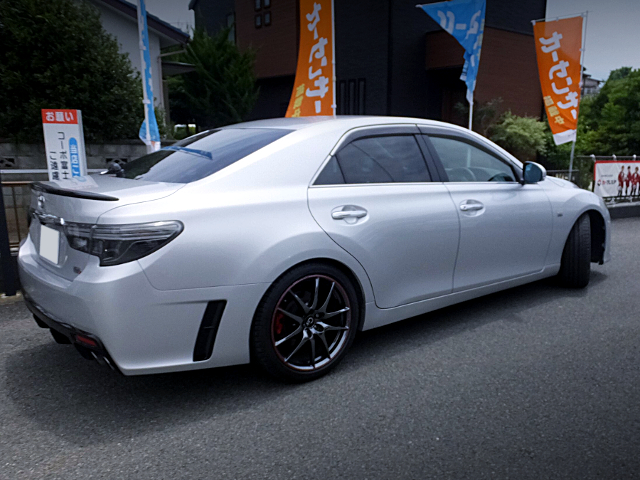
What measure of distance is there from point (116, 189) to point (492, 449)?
7.48ft

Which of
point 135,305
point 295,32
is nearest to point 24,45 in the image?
point 135,305

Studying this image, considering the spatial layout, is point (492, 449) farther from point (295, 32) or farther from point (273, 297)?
point (295, 32)

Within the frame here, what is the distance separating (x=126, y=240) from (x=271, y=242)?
2.37 ft

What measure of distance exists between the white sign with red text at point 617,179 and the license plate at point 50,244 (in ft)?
34.1

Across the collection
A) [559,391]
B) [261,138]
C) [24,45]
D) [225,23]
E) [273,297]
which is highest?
[225,23]

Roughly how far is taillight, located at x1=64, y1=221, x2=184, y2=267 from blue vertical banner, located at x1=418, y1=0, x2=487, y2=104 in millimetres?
8394

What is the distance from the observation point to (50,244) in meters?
2.88

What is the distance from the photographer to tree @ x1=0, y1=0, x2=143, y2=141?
8.09 m

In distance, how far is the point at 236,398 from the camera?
2.98 metres

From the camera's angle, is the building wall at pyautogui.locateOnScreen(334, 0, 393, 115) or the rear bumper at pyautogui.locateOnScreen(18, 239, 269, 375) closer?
the rear bumper at pyautogui.locateOnScreen(18, 239, 269, 375)

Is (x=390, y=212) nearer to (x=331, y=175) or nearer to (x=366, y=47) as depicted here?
(x=331, y=175)

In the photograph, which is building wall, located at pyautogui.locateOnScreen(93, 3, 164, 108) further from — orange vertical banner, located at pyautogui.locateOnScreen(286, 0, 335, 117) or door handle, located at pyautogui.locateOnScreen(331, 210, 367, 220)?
door handle, located at pyautogui.locateOnScreen(331, 210, 367, 220)

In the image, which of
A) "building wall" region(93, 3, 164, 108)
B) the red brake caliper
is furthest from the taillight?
"building wall" region(93, 3, 164, 108)

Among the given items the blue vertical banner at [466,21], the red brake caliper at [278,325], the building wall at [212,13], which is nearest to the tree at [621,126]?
the blue vertical banner at [466,21]
